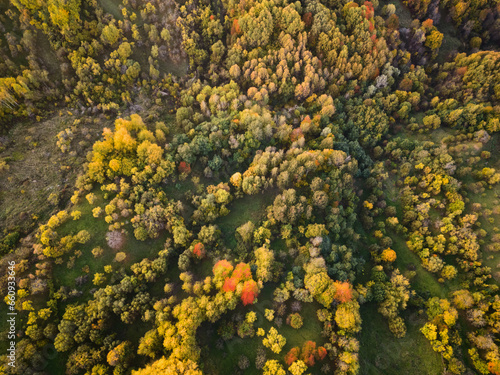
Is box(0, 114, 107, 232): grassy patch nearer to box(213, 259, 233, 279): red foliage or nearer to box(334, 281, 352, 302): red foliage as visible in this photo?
box(213, 259, 233, 279): red foliage

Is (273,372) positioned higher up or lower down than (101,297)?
lower down

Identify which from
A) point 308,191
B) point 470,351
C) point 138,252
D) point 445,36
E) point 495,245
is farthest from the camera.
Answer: point 445,36

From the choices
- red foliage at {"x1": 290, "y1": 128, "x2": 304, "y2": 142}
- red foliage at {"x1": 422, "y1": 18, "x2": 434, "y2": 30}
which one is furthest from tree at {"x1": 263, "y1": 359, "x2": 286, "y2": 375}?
red foliage at {"x1": 422, "y1": 18, "x2": 434, "y2": 30}

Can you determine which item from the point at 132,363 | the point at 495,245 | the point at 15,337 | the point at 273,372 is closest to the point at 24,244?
the point at 15,337

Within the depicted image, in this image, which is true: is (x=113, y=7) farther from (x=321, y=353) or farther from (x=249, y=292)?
(x=321, y=353)

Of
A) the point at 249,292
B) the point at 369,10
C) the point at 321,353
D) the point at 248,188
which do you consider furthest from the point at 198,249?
the point at 369,10

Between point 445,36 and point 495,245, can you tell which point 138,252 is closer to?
point 495,245

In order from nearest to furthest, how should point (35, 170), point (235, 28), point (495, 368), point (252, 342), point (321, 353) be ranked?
point (495, 368) < point (321, 353) < point (252, 342) < point (35, 170) < point (235, 28)
